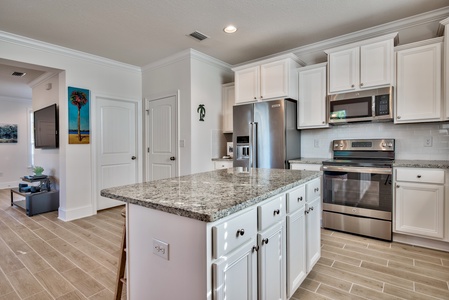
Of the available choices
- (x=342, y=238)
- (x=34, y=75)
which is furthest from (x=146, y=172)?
(x=342, y=238)

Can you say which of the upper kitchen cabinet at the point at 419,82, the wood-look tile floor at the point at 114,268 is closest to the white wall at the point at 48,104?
the wood-look tile floor at the point at 114,268

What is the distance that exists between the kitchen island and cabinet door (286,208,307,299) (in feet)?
0.41

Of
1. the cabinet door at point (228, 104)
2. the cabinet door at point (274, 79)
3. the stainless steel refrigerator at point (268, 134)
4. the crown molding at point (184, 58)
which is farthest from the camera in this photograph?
the cabinet door at point (228, 104)

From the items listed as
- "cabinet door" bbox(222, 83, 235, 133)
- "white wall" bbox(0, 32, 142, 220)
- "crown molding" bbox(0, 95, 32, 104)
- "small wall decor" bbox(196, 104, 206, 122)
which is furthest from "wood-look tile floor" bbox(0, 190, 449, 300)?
"crown molding" bbox(0, 95, 32, 104)

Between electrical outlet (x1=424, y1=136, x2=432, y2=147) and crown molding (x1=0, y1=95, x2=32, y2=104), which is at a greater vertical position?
crown molding (x1=0, y1=95, x2=32, y2=104)

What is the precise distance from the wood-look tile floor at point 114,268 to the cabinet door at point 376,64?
190 cm

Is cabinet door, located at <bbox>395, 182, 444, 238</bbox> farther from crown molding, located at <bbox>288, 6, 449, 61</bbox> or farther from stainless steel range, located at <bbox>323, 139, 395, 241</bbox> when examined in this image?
crown molding, located at <bbox>288, 6, 449, 61</bbox>

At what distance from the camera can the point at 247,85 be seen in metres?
3.85

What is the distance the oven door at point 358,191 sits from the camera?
2746mm

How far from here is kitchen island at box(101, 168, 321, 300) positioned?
3.32 ft

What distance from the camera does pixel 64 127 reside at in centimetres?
383

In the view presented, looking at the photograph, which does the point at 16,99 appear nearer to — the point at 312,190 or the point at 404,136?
the point at 312,190

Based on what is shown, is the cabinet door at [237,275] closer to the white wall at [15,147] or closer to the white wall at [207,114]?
the white wall at [207,114]

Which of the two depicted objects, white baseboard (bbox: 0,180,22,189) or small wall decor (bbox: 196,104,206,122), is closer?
small wall decor (bbox: 196,104,206,122)
